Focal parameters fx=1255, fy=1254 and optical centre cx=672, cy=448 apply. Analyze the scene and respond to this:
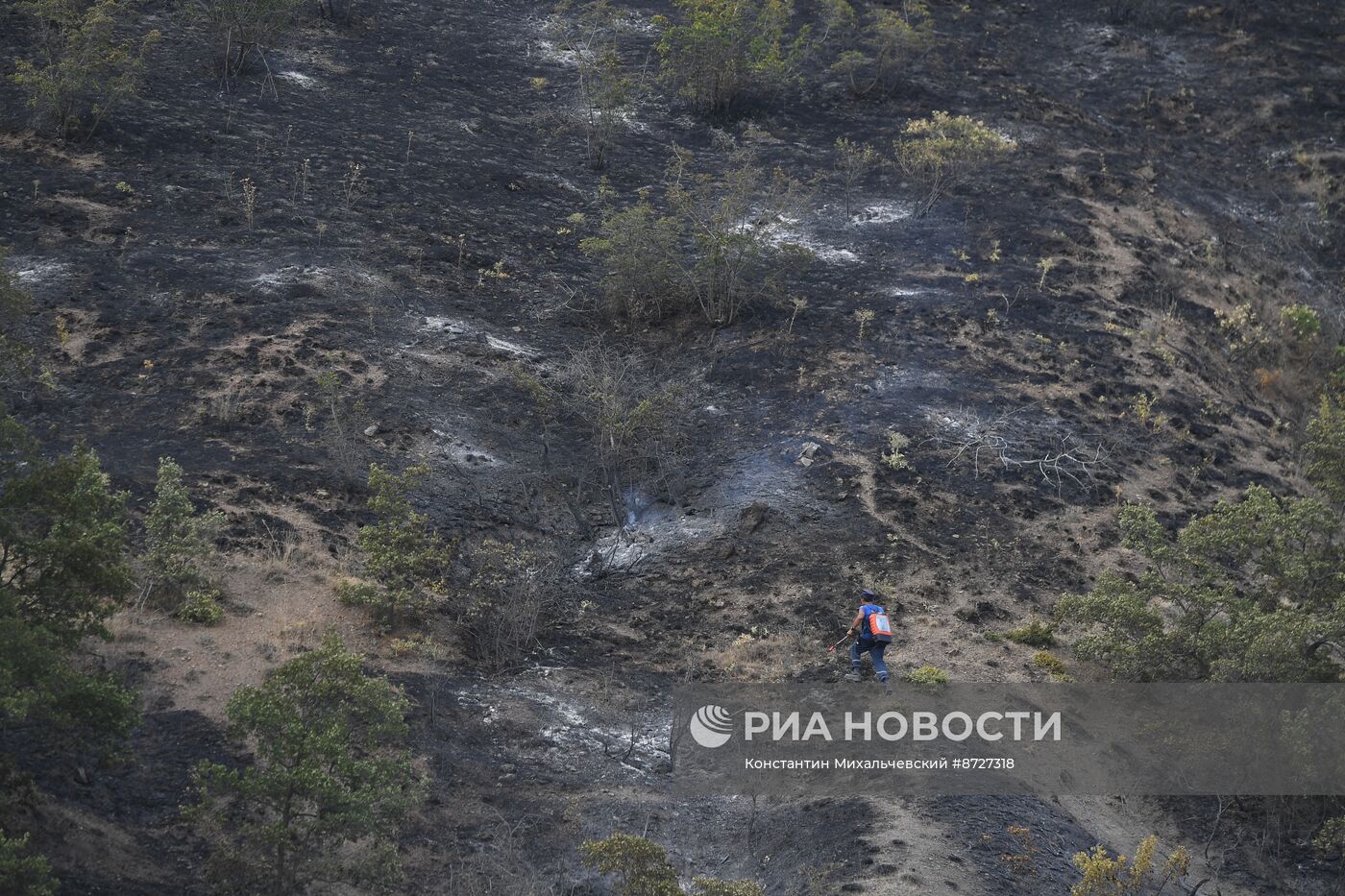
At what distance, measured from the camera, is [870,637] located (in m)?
12.6

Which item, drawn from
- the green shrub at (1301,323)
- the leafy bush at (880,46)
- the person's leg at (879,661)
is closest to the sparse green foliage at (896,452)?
the person's leg at (879,661)

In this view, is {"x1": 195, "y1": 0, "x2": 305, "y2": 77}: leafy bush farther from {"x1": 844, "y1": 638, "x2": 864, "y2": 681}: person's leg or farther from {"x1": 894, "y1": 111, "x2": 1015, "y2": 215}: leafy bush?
{"x1": 844, "y1": 638, "x2": 864, "y2": 681}: person's leg

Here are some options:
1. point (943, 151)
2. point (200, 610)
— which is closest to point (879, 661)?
point (200, 610)

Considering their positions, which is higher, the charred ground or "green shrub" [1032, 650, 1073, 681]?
the charred ground

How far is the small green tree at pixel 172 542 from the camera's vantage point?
11.9 meters

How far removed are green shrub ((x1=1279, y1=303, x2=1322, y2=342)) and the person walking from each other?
12803 mm

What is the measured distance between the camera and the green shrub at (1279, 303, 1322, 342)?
70.8ft

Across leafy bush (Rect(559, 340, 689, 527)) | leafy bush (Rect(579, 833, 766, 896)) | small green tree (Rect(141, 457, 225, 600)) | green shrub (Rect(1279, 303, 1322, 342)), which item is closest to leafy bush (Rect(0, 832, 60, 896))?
→ leafy bush (Rect(579, 833, 766, 896))

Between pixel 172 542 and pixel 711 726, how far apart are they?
549 cm

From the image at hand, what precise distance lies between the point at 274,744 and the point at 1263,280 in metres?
20.6

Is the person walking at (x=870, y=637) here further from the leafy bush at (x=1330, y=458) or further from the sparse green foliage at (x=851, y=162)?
the sparse green foliage at (x=851, y=162)

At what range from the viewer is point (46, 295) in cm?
1662

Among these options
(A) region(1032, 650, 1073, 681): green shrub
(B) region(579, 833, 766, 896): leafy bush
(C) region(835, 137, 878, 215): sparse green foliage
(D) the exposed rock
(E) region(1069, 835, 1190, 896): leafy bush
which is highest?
(C) region(835, 137, 878, 215): sparse green foliage

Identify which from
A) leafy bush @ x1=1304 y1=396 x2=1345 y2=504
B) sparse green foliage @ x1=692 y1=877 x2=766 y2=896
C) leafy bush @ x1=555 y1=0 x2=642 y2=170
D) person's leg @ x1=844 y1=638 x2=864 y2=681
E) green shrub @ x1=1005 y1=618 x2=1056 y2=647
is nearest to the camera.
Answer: sparse green foliage @ x1=692 y1=877 x2=766 y2=896
